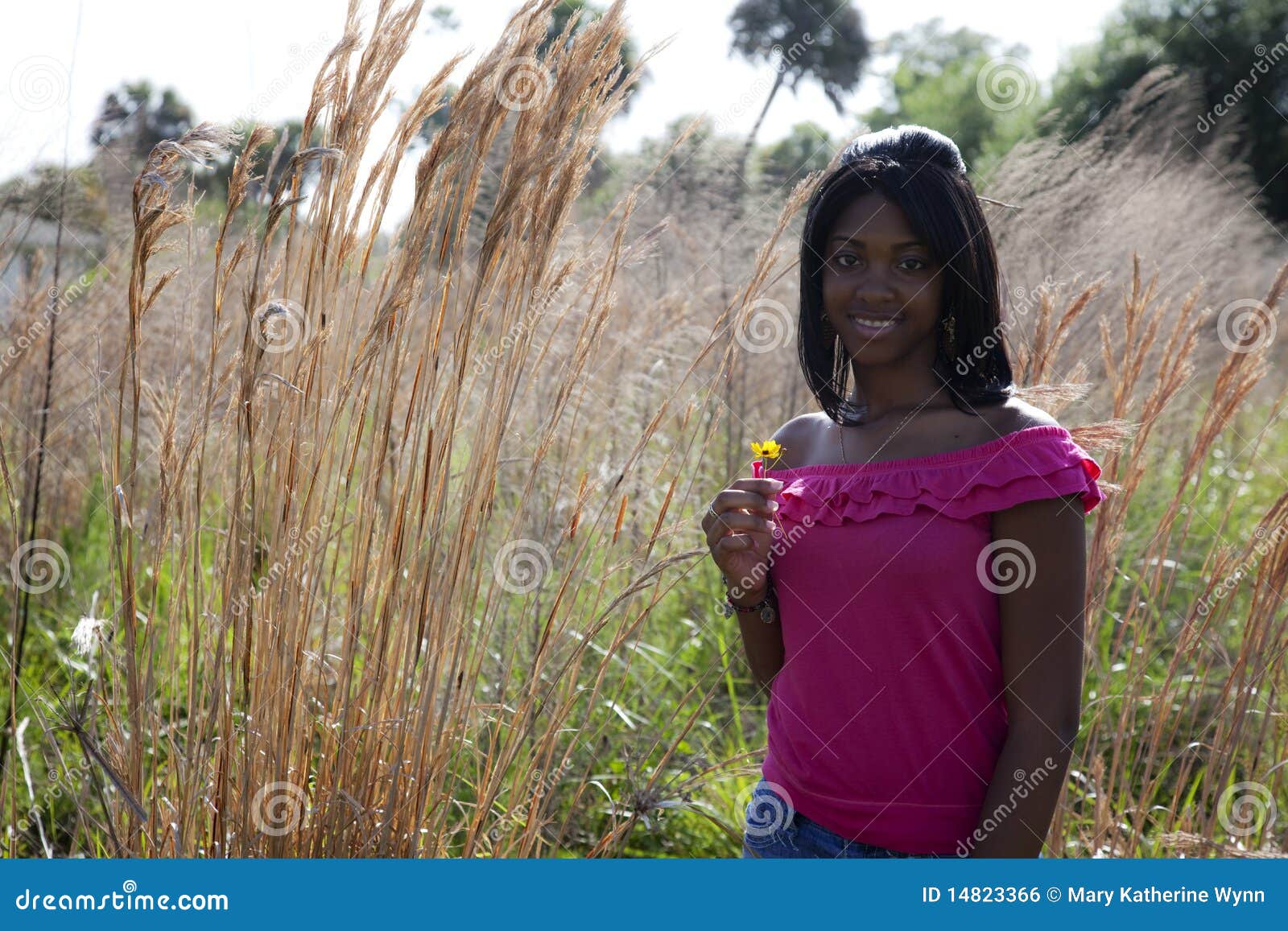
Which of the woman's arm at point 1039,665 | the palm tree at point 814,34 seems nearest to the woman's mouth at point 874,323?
the woman's arm at point 1039,665

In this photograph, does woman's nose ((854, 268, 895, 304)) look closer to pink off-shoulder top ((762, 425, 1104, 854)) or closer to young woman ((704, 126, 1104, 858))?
young woman ((704, 126, 1104, 858))

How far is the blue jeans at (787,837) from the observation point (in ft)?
4.82

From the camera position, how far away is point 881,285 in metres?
1.54

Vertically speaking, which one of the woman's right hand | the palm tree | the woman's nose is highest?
the palm tree

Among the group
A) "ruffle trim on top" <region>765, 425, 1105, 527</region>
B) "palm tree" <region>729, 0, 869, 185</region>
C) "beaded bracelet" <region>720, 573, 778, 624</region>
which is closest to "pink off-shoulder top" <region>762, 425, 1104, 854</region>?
"ruffle trim on top" <region>765, 425, 1105, 527</region>

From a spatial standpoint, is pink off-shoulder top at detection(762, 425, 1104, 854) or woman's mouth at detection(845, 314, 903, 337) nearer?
pink off-shoulder top at detection(762, 425, 1104, 854)

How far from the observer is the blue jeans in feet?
4.82

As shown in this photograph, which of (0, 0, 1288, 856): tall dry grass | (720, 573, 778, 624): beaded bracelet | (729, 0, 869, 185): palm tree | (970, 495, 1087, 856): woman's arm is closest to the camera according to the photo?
(970, 495, 1087, 856): woman's arm

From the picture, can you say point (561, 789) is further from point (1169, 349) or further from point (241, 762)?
Result: point (1169, 349)

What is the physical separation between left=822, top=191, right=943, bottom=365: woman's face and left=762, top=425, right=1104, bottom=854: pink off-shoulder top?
0.18 meters

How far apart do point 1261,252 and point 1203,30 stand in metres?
10.1

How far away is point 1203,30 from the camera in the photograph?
1519cm

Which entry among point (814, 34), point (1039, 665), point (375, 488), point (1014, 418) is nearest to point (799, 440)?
point (1014, 418)

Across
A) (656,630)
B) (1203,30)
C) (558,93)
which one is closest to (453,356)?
(558,93)
